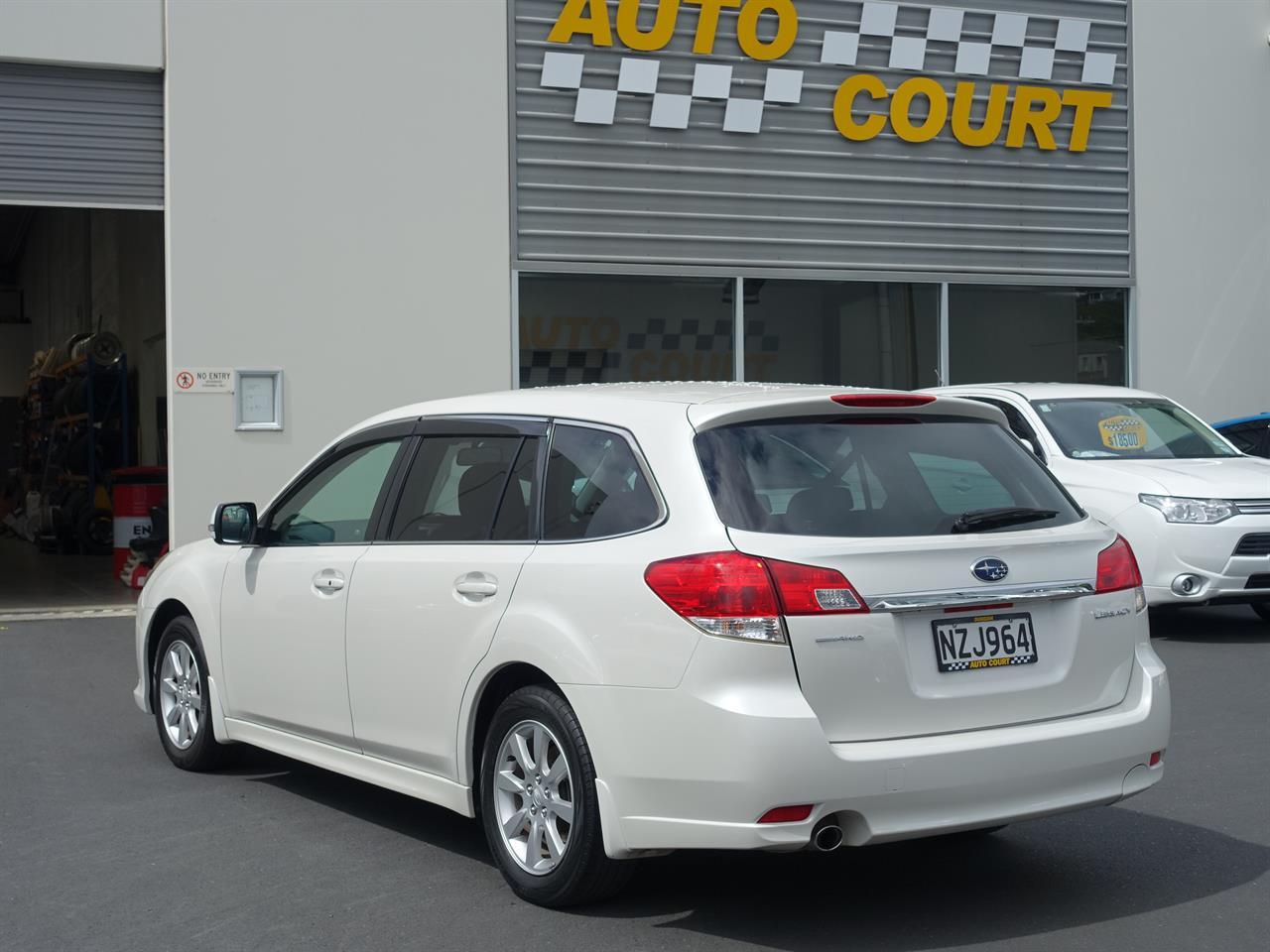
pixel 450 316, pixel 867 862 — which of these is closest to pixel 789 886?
pixel 867 862

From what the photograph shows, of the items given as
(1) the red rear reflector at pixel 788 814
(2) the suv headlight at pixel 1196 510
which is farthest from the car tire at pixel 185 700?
(2) the suv headlight at pixel 1196 510

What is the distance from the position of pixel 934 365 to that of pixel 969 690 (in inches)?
485

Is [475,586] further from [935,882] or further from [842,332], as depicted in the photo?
[842,332]

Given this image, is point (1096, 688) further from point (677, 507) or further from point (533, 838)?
point (533, 838)

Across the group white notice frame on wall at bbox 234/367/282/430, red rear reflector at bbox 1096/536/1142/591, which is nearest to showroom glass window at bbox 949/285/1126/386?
white notice frame on wall at bbox 234/367/282/430

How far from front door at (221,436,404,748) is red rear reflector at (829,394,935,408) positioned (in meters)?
1.89

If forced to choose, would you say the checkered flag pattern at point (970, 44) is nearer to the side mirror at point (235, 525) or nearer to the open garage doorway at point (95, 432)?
the open garage doorway at point (95, 432)

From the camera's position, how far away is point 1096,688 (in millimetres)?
4750

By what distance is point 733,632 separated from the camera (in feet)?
13.9

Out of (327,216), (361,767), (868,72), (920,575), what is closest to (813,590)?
(920,575)

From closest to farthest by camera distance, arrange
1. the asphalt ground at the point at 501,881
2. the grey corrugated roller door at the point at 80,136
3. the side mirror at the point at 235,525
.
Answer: the asphalt ground at the point at 501,881
the side mirror at the point at 235,525
the grey corrugated roller door at the point at 80,136

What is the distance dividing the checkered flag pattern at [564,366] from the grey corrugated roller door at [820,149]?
90cm

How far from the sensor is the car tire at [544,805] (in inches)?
181

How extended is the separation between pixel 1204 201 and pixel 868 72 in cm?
437
